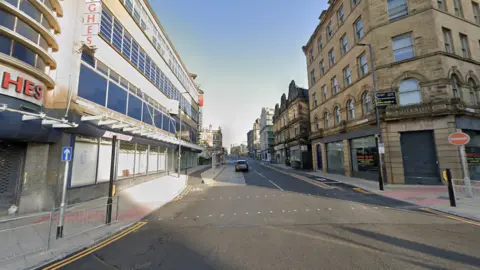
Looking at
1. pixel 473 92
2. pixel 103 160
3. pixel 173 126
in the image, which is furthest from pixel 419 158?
pixel 173 126

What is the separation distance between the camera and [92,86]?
1055 cm

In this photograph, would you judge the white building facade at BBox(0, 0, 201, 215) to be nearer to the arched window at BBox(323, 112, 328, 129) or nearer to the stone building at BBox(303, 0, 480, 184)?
the stone building at BBox(303, 0, 480, 184)

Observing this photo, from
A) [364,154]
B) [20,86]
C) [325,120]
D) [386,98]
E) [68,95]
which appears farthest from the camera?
[325,120]

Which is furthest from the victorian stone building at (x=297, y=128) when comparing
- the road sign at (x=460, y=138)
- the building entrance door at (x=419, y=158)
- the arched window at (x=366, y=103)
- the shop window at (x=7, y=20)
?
the shop window at (x=7, y=20)

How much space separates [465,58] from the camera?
584 inches

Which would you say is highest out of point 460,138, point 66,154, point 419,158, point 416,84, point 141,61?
point 141,61

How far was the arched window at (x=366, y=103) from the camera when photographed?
16.9 meters

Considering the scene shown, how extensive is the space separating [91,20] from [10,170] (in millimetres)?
7932

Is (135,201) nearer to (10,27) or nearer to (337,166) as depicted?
(10,27)

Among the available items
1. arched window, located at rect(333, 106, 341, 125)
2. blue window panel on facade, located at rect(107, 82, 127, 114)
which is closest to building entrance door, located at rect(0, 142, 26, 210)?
blue window panel on facade, located at rect(107, 82, 127, 114)

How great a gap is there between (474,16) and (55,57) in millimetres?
31016

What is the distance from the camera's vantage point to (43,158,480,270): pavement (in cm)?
404

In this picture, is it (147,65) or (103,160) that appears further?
(147,65)

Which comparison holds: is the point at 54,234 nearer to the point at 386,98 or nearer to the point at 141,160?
the point at 141,160
